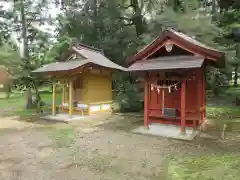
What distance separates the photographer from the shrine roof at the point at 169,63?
306 inches

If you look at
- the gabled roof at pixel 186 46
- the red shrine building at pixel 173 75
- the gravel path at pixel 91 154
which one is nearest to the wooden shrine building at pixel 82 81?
the gravel path at pixel 91 154

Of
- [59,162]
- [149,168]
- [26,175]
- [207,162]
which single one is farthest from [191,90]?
[26,175]

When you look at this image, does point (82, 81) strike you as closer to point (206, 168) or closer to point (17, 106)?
point (17, 106)

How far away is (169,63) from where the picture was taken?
331 inches

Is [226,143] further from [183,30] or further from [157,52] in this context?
[183,30]

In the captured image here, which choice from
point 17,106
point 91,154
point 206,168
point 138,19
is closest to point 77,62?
point 91,154

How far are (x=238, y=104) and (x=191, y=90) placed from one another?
945cm

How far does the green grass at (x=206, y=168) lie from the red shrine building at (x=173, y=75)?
2.71 metres

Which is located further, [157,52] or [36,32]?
[36,32]

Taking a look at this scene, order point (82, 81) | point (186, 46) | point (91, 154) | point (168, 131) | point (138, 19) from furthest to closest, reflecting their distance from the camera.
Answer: point (138, 19) < point (82, 81) < point (168, 131) < point (186, 46) < point (91, 154)

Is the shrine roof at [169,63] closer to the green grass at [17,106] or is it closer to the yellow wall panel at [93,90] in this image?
the yellow wall panel at [93,90]

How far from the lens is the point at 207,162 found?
5484 millimetres

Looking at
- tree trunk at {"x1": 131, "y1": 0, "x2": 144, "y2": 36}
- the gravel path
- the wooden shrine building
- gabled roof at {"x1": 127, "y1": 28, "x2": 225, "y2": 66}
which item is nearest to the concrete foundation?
the gravel path

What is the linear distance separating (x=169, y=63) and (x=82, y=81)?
6759mm
